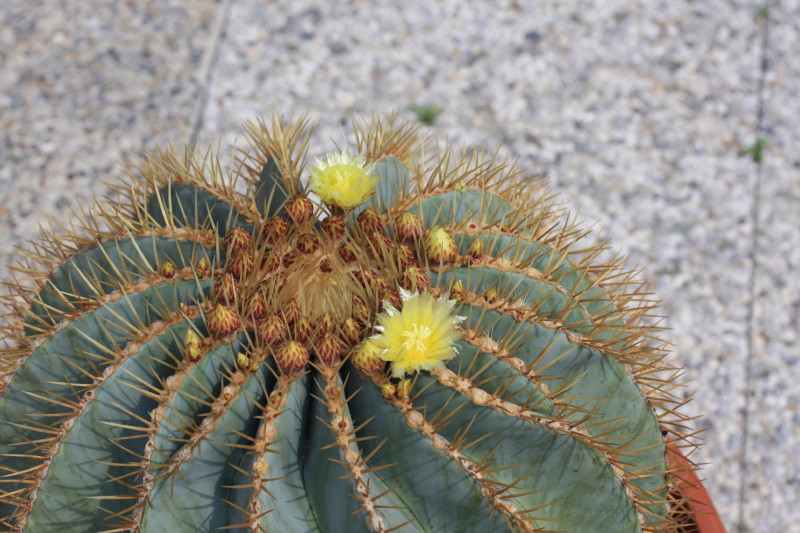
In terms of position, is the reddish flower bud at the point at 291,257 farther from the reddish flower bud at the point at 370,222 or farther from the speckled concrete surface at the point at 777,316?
the speckled concrete surface at the point at 777,316

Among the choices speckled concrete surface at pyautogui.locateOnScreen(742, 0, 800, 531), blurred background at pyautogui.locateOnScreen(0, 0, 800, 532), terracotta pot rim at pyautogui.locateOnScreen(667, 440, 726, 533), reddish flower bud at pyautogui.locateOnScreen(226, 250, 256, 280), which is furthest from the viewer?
blurred background at pyautogui.locateOnScreen(0, 0, 800, 532)

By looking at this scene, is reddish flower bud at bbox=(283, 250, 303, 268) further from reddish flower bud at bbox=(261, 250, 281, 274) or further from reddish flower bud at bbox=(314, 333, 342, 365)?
reddish flower bud at bbox=(314, 333, 342, 365)

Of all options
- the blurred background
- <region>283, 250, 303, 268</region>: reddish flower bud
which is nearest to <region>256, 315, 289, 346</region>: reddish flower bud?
<region>283, 250, 303, 268</region>: reddish flower bud

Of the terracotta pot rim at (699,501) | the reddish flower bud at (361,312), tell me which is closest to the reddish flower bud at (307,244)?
the reddish flower bud at (361,312)

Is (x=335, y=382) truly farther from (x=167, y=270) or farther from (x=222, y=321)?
(x=167, y=270)

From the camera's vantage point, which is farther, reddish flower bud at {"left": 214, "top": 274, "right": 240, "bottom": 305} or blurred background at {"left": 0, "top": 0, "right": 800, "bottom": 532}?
blurred background at {"left": 0, "top": 0, "right": 800, "bottom": 532}

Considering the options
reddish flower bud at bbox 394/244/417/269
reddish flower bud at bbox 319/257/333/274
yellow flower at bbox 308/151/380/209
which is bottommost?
reddish flower bud at bbox 319/257/333/274

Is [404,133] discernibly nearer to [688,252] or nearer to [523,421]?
[523,421]
